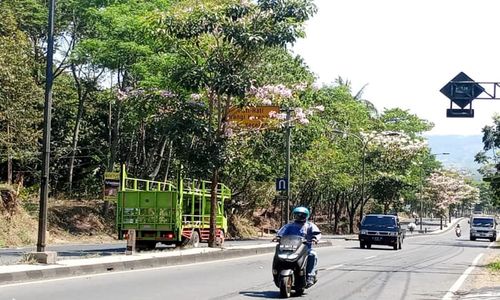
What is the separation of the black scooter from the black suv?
22.6m

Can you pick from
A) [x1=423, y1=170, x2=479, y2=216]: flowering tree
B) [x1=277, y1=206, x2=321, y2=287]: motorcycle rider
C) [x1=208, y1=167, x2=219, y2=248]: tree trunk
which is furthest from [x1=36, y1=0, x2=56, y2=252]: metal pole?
[x1=423, y1=170, x2=479, y2=216]: flowering tree

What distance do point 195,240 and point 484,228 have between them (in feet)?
125

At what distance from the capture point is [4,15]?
3247 cm

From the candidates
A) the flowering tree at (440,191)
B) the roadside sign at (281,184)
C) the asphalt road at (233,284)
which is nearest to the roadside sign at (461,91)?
the asphalt road at (233,284)

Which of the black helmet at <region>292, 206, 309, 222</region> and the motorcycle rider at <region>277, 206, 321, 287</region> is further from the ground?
the black helmet at <region>292, 206, 309, 222</region>

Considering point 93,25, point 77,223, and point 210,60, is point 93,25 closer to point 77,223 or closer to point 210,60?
point 77,223

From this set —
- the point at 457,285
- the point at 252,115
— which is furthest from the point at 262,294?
the point at 252,115

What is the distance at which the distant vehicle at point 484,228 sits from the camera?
5650 centimetres

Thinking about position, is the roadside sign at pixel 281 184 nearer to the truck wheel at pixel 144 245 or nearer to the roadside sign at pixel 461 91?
the truck wheel at pixel 144 245

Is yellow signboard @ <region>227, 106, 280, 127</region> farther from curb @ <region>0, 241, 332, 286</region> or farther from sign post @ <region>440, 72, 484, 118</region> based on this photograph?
sign post @ <region>440, 72, 484, 118</region>

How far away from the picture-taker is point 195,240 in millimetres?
26172

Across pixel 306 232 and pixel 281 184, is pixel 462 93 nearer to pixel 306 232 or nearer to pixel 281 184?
pixel 281 184

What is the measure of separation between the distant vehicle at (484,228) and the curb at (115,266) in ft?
122

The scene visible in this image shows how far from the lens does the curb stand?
13742mm
